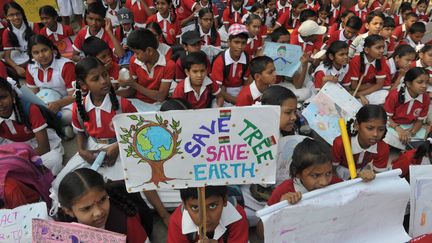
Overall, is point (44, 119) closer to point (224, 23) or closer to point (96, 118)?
point (96, 118)

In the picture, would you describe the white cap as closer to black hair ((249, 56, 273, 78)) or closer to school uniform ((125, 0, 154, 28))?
black hair ((249, 56, 273, 78))

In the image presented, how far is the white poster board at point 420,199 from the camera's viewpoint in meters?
→ 2.30

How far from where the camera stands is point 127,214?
7.25 ft

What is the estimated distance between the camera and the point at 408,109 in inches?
144

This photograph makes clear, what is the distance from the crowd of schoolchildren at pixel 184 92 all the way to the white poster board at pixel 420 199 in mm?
425

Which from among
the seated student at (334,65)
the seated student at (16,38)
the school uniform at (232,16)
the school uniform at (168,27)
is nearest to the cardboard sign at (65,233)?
the seated student at (334,65)

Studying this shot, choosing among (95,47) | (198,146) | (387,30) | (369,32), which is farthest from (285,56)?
(198,146)

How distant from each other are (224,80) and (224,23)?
7.04 feet

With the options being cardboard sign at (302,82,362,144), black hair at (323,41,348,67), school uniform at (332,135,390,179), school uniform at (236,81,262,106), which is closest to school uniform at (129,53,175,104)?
school uniform at (236,81,262,106)

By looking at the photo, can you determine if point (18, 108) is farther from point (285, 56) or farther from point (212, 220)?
point (285, 56)

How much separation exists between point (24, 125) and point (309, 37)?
146 inches

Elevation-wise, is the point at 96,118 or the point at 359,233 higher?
the point at 96,118

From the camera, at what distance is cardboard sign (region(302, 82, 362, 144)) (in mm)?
3449

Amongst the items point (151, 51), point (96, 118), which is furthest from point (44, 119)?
point (151, 51)
